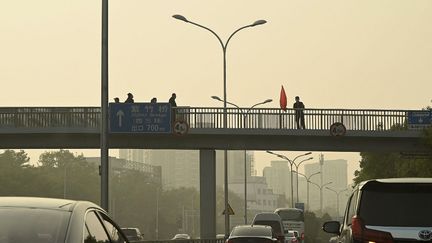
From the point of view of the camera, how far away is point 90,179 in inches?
7008

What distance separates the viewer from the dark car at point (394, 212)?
499 inches

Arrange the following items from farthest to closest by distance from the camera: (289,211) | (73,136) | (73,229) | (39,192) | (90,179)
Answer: (90,179), (39,192), (289,211), (73,136), (73,229)

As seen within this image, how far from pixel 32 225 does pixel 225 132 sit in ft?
130

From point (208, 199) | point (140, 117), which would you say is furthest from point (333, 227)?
point (208, 199)

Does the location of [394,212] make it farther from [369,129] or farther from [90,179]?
[90,179]

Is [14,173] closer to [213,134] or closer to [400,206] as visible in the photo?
[213,134]

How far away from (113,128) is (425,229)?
31113 mm

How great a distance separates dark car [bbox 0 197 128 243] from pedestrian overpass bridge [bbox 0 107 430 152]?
37623 mm

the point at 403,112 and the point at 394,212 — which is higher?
the point at 403,112

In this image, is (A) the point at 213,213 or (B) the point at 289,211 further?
(B) the point at 289,211

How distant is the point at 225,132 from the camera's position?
48.1 m

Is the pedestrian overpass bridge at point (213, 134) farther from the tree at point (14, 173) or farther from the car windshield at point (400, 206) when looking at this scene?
the tree at point (14, 173)

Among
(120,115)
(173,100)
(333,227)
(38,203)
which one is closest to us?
(38,203)

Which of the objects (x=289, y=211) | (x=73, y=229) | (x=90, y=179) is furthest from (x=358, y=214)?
(x=90, y=179)
